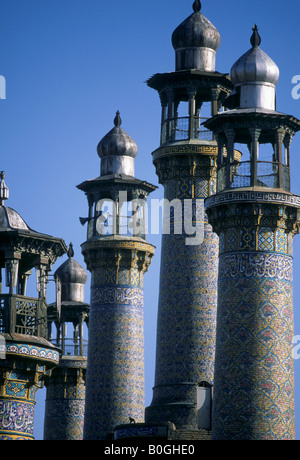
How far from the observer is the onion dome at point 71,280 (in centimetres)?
5778

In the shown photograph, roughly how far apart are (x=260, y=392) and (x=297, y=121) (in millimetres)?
7830

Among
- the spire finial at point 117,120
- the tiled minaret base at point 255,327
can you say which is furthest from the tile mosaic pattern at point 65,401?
the tiled minaret base at point 255,327

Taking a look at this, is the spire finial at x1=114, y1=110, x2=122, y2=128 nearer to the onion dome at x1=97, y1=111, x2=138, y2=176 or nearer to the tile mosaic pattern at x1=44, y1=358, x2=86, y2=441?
the onion dome at x1=97, y1=111, x2=138, y2=176

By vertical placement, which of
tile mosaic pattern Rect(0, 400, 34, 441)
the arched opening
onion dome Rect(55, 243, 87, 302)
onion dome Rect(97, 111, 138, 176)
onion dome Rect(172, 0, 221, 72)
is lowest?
tile mosaic pattern Rect(0, 400, 34, 441)

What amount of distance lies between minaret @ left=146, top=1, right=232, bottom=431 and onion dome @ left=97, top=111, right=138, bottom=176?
4605mm

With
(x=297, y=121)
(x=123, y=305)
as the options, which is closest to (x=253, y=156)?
(x=297, y=121)

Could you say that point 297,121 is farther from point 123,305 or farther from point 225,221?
point 123,305

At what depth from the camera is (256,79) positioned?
41688mm

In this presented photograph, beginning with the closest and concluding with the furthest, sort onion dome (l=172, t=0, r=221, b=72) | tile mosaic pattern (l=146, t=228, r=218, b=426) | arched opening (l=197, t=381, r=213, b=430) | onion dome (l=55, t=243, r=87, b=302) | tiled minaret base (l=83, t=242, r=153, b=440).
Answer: arched opening (l=197, t=381, r=213, b=430), tile mosaic pattern (l=146, t=228, r=218, b=426), onion dome (l=172, t=0, r=221, b=72), tiled minaret base (l=83, t=242, r=153, b=440), onion dome (l=55, t=243, r=87, b=302)

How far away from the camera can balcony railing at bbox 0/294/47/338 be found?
3934 centimetres

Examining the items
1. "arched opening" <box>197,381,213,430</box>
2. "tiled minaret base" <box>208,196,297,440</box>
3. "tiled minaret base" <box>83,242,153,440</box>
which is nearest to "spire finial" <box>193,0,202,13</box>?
"tiled minaret base" <box>83,242,153,440</box>

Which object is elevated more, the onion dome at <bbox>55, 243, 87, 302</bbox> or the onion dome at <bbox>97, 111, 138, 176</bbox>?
the onion dome at <bbox>97, 111, 138, 176</bbox>

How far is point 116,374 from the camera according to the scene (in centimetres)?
4856

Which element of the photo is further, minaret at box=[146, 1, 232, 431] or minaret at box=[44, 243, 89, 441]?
minaret at box=[44, 243, 89, 441]
